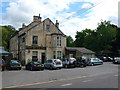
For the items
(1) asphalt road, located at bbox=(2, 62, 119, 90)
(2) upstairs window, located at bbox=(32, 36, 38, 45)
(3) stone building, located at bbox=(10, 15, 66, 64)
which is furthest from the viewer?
(2) upstairs window, located at bbox=(32, 36, 38, 45)

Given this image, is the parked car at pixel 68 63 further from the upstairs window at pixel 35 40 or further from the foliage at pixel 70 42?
the foliage at pixel 70 42

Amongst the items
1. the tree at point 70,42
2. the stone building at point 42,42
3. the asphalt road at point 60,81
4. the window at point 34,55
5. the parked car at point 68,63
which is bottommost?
the asphalt road at point 60,81

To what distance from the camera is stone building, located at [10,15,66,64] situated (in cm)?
3369

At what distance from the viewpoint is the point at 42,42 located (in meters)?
35.5

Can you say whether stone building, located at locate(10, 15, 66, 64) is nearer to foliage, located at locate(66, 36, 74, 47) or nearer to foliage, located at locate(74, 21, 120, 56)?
foliage, located at locate(74, 21, 120, 56)

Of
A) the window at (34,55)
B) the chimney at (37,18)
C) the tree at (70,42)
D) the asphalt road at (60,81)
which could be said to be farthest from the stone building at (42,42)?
the tree at (70,42)

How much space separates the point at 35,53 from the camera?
3416 cm

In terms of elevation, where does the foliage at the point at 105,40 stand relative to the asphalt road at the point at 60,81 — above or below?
above

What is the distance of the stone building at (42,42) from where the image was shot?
3369 cm

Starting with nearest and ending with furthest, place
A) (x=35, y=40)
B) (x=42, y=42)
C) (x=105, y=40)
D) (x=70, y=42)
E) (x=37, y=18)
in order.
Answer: (x=35, y=40), (x=42, y=42), (x=37, y=18), (x=105, y=40), (x=70, y=42)

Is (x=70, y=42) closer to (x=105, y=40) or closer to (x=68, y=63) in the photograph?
(x=105, y=40)

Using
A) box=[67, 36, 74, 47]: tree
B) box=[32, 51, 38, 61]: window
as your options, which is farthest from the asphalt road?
box=[67, 36, 74, 47]: tree

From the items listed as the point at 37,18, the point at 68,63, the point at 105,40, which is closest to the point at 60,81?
the point at 68,63

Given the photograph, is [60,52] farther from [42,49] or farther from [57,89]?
[57,89]
